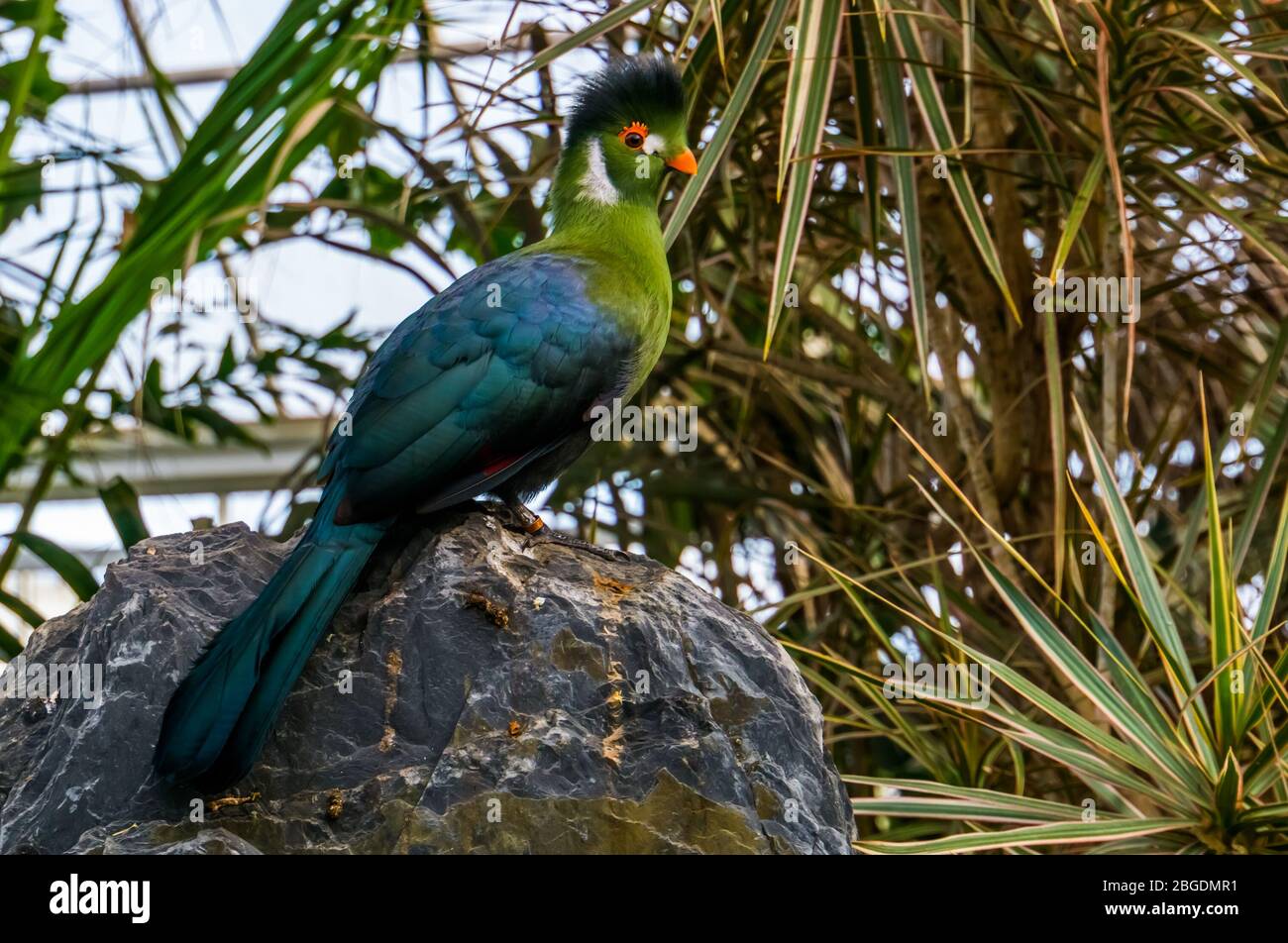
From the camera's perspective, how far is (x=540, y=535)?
8.61 feet

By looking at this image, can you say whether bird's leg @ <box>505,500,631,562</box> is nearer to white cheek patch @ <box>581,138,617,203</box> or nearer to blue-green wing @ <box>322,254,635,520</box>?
blue-green wing @ <box>322,254,635,520</box>

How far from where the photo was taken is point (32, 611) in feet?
9.68

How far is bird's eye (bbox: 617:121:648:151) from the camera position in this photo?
2.89 m

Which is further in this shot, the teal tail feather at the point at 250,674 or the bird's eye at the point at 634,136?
the bird's eye at the point at 634,136

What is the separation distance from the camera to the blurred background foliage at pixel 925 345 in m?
2.66

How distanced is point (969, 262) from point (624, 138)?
1133 mm
